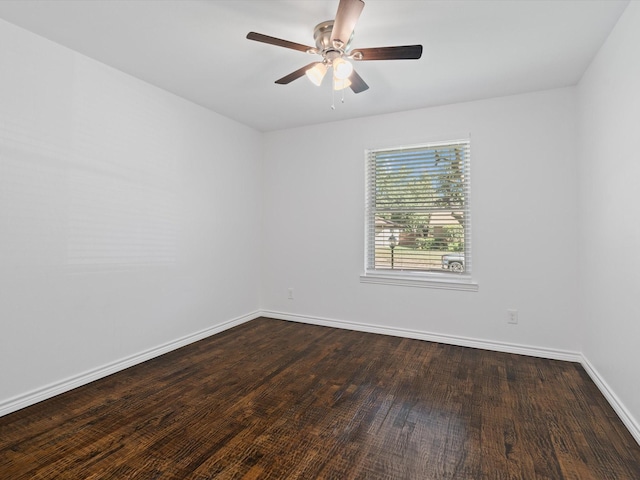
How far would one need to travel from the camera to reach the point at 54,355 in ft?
7.80

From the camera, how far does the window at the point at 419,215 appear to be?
3494 millimetres

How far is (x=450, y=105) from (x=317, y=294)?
258 centimetres

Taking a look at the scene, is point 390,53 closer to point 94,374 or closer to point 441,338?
point 441,338

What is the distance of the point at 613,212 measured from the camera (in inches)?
88.4

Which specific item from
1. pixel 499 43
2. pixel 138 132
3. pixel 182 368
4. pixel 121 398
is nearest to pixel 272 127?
pixel 138 132

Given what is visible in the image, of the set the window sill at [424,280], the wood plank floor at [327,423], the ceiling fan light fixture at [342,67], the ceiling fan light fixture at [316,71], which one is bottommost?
the wood plank floor at [327,423]

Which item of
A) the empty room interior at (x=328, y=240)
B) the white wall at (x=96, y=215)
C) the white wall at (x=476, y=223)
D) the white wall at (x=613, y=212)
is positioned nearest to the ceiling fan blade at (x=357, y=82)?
the empty room interior at (x=328, y=240)

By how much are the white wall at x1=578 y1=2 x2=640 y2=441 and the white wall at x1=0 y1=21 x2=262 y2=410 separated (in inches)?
137

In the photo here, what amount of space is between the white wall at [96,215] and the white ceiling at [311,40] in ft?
0.94

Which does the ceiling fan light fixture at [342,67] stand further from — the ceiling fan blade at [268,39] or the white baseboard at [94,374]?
the white baseboard at [94,374]

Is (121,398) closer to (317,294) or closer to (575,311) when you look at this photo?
(317,294)

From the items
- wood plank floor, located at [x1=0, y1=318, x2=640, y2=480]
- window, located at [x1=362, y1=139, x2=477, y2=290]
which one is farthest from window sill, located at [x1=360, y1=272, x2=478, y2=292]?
wood plank floor, located at [x1=0, y1=318, x2=640, y2=480]

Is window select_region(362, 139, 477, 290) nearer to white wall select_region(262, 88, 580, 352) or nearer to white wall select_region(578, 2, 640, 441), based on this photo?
white wall select_region(262, 88, 580, 352)

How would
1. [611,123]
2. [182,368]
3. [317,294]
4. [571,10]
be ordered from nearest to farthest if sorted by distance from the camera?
[571,10], [611,123], [182,368], [317,294]
